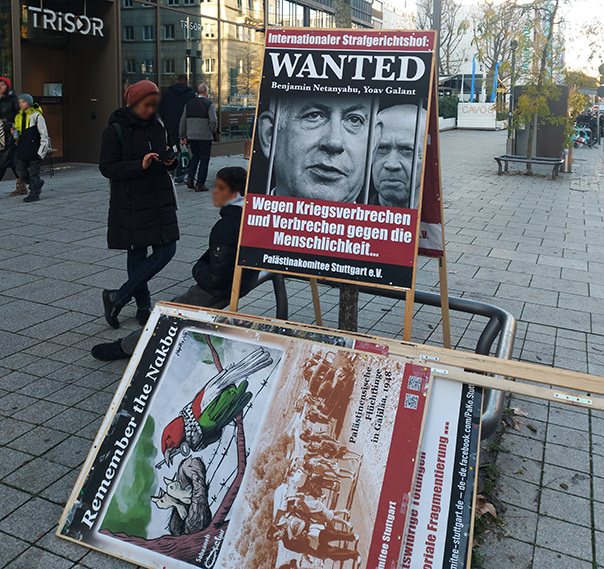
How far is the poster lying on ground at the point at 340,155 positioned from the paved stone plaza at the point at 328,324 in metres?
1.27

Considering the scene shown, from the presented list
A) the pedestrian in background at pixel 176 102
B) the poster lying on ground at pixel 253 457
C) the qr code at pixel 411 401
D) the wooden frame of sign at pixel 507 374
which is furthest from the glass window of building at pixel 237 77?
the qr code at pixel 411 401

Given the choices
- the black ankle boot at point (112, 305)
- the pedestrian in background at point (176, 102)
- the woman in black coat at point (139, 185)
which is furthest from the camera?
the pedestrian in background at point (176, 102)

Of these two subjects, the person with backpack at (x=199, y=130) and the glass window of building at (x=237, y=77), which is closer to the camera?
the person with backpack at (x=199, y=130)

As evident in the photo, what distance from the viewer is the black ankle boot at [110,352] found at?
15.1 feet

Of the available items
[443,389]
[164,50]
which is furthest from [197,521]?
[164,50]

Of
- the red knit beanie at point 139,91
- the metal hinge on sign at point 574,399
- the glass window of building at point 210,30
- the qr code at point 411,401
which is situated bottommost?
the qr code at point 411,401

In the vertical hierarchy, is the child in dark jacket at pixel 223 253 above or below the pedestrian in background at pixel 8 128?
below

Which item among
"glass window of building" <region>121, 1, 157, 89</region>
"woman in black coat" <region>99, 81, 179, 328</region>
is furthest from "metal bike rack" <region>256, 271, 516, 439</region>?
"glass window of building" <region>121, 1, 157, 89</region>

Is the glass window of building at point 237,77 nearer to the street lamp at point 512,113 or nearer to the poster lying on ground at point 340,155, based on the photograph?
the street lamp at point 512,113

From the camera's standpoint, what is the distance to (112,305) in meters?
5.15

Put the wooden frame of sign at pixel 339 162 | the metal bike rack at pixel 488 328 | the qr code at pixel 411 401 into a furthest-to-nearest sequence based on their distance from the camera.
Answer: the wooden frame of sign at pixel 339 162 < the metal bike rack at pixel 488 328 < the qr code at pixel 411 401

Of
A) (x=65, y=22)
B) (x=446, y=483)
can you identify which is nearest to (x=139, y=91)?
(x=446, y=483)

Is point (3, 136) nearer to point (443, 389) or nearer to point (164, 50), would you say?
point (164, 50)

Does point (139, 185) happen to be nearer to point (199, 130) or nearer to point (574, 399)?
point (574, 399)
